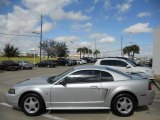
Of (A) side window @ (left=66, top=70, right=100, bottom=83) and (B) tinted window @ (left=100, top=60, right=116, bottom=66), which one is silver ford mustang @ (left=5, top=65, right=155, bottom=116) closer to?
(A) side window @ (left=66, top=70, right=100, bottom=83)

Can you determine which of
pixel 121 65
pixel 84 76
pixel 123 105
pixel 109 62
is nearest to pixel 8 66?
pixel 109 62

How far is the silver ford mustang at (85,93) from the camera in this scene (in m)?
7.87

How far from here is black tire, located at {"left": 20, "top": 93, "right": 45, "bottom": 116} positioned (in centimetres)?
796

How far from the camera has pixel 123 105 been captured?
26.1 feet

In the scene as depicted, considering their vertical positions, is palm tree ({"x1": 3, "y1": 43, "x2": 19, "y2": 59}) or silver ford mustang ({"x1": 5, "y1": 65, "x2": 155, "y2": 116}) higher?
palm tree ({"x1": 3, "y1": 43, "x2": 19, "y2": 59})

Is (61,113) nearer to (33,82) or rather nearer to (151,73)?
(33,82)

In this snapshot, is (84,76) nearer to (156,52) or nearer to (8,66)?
(156,52)

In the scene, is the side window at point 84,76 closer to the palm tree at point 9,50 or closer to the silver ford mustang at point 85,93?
the silver ford mustang at point 85,93

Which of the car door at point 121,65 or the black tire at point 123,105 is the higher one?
the car door at point 121,65

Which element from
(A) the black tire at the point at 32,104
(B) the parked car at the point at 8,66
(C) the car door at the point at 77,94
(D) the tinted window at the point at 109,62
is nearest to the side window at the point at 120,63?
(D) the tinted window at the point at 109,62

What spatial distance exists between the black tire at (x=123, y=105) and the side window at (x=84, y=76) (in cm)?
84

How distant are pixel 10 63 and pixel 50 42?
135ft

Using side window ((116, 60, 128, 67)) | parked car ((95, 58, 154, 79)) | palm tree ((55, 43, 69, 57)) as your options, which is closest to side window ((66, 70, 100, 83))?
parked car ((95, 58, 154, 79))

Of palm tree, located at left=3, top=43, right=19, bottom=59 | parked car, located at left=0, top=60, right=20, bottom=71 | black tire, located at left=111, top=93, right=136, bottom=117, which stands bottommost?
black tire, located at left=111, top=93, right=136, bottom=117
